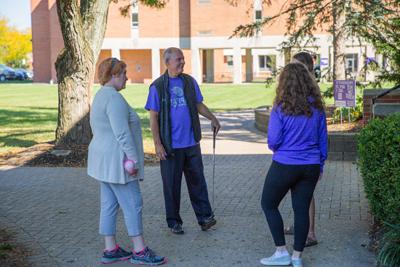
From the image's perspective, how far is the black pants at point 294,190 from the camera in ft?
16.5

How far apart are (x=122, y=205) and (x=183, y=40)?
173 feet

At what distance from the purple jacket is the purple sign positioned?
28.5ft

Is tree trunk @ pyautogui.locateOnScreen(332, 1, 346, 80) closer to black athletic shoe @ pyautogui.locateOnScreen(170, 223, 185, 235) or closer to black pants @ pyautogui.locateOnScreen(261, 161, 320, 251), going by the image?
black athletic shoe @ pyautogui.locateOnScreen(170, 223, 185, 235)

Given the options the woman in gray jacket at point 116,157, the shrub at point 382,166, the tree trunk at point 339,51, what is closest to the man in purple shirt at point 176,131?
the woman in gray jacket at point 116,157

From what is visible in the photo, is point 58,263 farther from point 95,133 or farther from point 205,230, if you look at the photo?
point 205,230

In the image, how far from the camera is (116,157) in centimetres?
520

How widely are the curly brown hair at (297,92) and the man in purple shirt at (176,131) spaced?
1.40 meters

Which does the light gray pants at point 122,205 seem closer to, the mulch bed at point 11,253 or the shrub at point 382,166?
the mulch bed at point 11,253

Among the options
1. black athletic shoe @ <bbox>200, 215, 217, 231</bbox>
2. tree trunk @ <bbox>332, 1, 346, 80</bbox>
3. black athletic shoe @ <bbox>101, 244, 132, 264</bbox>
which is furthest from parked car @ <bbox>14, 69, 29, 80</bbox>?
black athletic shoe @ <bbox>101, 244, 132, 264</bbox>

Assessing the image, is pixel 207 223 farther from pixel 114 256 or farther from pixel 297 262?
pixel 297 262

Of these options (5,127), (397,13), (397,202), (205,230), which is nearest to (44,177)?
(205,230)

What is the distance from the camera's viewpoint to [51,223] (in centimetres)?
692

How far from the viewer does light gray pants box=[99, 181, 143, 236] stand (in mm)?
5316

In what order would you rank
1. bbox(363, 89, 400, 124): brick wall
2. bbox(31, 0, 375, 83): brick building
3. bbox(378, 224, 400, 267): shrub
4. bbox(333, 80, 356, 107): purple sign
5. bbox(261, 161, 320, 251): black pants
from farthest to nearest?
bbox(31, 0, 375, 83): brick building
bbox(333, 80, 356, 107): purple sign
bbox(363, 89, 400, 124): brick wall
bbox(261, 161, 320, 251): black pants
bbox(378, 224, 400, 267): shrub
